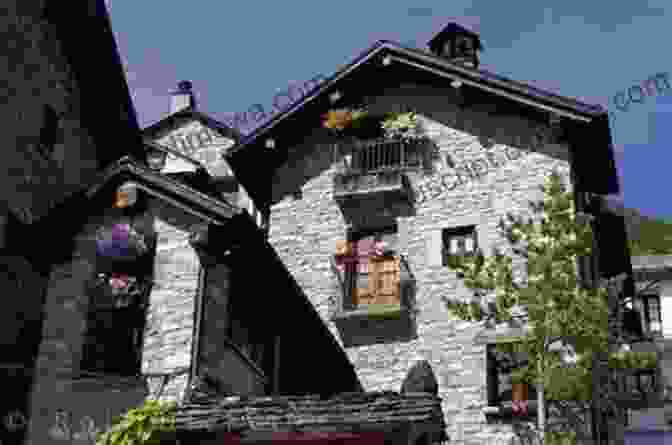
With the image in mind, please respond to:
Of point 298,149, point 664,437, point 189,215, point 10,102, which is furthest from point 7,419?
point 664,437

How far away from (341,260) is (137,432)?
9107 millimetres

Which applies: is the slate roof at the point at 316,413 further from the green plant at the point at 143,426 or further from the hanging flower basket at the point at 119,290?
the hanging flower basket at the point at 119,290

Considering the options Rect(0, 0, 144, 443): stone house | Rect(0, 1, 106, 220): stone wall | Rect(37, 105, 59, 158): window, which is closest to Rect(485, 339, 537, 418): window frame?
Rect(0, 0, 144, 443): stone house

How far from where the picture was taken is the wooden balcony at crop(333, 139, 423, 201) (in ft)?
74.9

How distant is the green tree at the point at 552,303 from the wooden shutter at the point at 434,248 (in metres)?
3.28

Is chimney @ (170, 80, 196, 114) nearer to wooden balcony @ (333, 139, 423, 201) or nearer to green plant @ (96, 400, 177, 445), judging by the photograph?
wooden balcony @ (333, 139, 423, 201)

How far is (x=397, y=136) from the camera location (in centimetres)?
2375

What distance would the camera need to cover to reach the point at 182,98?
31219 millimetres

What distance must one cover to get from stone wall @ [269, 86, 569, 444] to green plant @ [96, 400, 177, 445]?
23.9 ft

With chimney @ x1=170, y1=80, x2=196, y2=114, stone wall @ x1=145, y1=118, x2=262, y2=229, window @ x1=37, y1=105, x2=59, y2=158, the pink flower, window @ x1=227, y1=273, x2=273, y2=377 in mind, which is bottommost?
window @ x1=227, y1=273, x2=273, y2=377

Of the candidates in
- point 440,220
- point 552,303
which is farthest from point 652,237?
point 552,303

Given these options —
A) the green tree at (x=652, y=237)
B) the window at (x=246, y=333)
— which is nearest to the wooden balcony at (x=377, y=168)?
the window at (x=246, y=333)

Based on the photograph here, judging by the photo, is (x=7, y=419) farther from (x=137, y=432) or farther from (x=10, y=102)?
(x=10, y=102)

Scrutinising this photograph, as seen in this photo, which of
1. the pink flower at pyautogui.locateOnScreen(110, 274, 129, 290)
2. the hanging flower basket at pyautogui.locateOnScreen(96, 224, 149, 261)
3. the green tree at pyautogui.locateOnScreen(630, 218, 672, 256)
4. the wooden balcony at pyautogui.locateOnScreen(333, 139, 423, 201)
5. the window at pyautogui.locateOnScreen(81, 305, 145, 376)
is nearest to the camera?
the window at pyautogui.locateOnScreen(81, 305, 145, 376)
